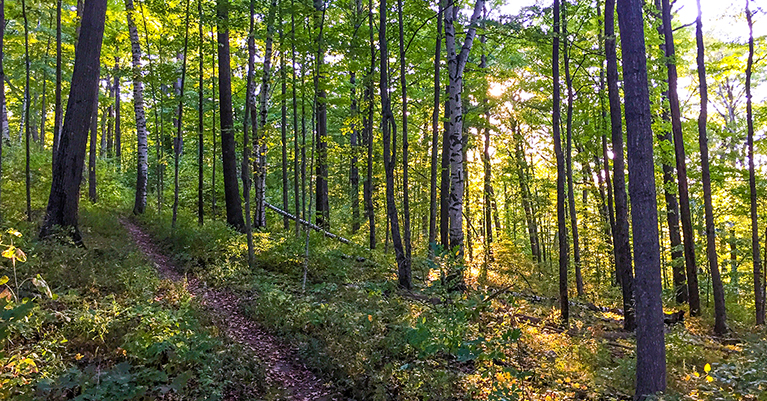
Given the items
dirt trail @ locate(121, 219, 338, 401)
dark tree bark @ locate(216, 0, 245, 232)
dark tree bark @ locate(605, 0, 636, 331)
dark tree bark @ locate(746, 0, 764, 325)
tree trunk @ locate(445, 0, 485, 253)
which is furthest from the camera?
dark tree bark @ locate(216, 0, 245, 232)

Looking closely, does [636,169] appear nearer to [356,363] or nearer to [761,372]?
[761,372]

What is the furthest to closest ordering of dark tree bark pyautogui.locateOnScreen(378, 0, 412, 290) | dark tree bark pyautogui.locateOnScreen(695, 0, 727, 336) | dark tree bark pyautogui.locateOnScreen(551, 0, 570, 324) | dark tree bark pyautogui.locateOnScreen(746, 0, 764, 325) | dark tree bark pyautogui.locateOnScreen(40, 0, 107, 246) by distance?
dark tree bark pyautogui.locateOnScreen(746, 0, 764, 325) → dark tree bark pyautogui.locateOnScreen(695, 0, 727, 336) → dark tree bark pyautogui.locateOnScreen(378, 0, 412, 290) → dark tree bark pyautogui.locateOnScreen(551, 0, 570, 324) → dark tree bark pyautogui.locateOnScreen(40, 0, 107, 246)

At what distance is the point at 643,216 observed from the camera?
5250 millimetres

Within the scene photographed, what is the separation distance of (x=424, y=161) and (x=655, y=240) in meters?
13.9

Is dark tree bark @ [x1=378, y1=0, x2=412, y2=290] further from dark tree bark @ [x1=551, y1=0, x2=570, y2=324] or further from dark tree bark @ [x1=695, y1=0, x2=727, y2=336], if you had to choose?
dark tree bark @ [x1=695, y1=0, x2=727, y2=336]

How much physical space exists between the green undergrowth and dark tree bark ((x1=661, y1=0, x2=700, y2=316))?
12.2 meters

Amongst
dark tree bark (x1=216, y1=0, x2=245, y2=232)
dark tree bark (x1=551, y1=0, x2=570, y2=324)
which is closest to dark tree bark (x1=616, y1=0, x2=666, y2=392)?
dark tree bark (x1=551, y1=0, x2=570, y2=324)

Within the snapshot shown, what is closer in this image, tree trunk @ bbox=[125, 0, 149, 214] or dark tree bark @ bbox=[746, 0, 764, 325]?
dark tree bark @ bbox=[746, 0, 764, 325]

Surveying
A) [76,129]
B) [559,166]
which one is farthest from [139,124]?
[559,166]

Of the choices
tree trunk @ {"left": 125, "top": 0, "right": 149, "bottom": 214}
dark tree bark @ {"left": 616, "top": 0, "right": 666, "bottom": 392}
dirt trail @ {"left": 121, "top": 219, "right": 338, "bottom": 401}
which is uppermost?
tree trunk @ {"left": 125, "top": 0, "right": 149, "bottom": 214}

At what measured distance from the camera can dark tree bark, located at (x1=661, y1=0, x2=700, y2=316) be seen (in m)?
11.1

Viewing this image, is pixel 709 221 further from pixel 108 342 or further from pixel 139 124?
pixel 139 124

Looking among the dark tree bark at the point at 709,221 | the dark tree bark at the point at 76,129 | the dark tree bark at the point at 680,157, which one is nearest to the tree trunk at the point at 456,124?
the dark tree bark at the point at 680,157

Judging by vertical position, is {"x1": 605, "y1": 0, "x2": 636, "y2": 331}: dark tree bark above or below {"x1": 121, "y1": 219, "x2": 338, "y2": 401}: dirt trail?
above
